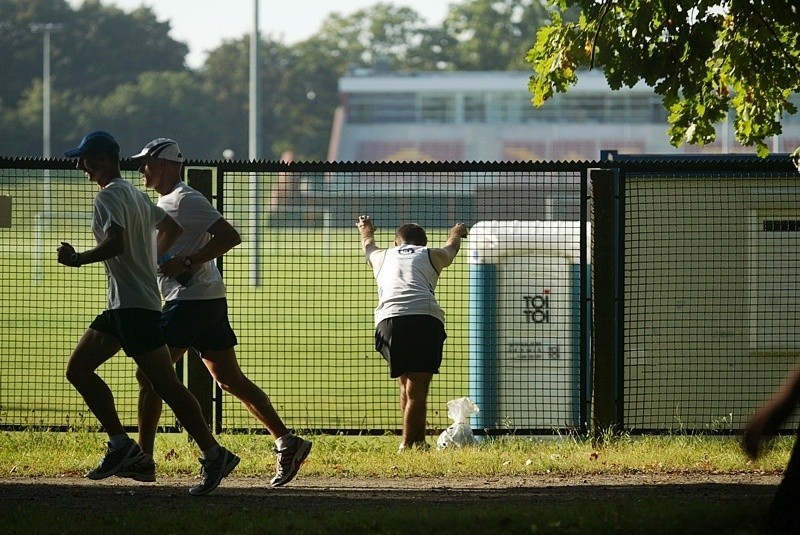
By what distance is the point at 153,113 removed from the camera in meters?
102

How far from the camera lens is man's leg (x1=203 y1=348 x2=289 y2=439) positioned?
8.29 m

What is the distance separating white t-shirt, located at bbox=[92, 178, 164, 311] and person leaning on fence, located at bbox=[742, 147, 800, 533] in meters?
3.36

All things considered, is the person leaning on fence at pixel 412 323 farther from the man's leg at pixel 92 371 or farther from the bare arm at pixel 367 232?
the man's leg at pixel 92 371

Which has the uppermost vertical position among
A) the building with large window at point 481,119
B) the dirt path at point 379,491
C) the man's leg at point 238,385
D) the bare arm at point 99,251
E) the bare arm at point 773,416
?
the building with large window at point 481,119

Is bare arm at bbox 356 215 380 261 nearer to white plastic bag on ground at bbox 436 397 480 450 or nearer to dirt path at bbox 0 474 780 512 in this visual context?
white plastic bag on ground at bbox 436 397 480 450

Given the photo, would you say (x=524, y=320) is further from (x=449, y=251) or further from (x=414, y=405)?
(x=414, y=405)

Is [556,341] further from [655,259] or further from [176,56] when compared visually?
[176,56]

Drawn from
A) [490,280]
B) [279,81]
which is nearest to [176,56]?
[279,81]

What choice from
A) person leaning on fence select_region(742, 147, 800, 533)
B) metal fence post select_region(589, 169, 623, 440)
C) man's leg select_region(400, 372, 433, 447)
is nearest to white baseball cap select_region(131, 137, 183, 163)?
man's leg select_region(400, 372, 433, 447)

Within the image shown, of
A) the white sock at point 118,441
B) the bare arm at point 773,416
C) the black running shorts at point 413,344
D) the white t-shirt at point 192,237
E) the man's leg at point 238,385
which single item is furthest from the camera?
the black running shorts at point 413,344

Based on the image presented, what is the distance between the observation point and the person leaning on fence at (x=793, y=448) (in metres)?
4.83

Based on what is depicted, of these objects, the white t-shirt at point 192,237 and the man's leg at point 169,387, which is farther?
the white t-shirt at point 192,237

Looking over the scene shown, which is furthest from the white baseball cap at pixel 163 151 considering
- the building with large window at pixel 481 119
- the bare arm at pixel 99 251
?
the building with large window at pixel 481 119

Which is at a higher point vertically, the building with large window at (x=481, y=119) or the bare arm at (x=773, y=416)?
the building with large window at (x=481, y=119)
